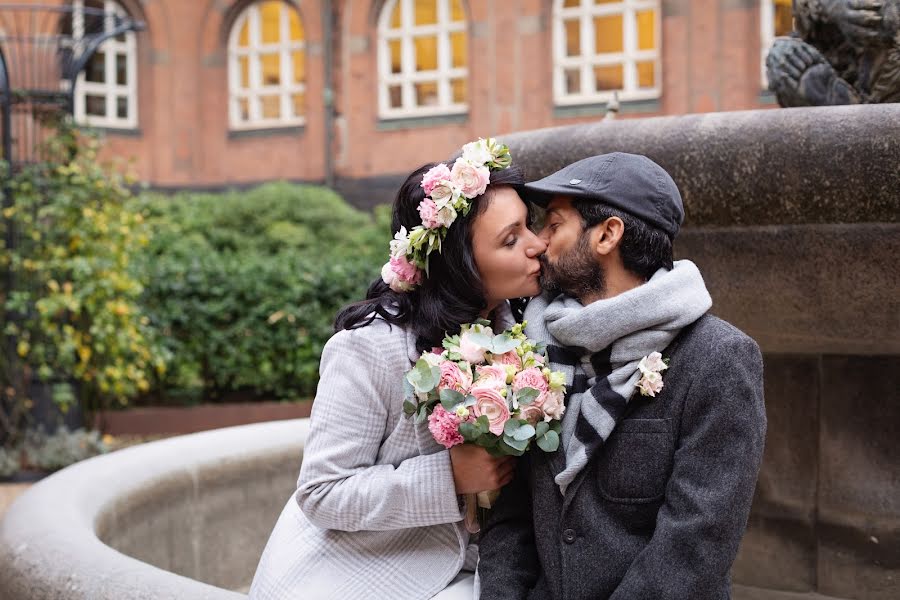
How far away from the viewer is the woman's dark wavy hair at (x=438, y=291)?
1.97 metres

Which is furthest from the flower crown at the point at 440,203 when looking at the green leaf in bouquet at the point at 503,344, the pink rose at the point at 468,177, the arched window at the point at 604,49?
the arched window at the point at 604,49

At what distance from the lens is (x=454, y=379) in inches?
71.9

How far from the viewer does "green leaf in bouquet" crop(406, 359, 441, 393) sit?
183 centimetres

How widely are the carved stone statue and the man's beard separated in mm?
1561

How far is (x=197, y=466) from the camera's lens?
358cm

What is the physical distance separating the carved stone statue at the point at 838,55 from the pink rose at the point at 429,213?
1.68 m

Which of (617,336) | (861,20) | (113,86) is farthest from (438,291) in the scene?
(113,86)

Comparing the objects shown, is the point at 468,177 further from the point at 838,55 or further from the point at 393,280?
the point at 838,55

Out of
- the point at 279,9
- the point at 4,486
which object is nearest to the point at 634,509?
the point at 4,486

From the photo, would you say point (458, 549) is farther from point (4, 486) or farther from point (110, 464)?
point (4, 486)

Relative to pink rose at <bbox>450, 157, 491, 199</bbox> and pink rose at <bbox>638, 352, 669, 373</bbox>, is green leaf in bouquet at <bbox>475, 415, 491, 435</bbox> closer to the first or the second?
pink rose at <bbox>638, 352, 669, 373</bbox>

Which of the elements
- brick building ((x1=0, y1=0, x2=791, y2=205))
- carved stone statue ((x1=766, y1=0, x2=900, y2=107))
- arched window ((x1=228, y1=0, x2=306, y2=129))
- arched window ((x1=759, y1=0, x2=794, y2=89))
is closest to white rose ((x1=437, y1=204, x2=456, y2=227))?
carved stone statue ((x1=766, y1=0, x2=900, y2=107))

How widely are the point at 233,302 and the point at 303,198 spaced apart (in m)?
5.92

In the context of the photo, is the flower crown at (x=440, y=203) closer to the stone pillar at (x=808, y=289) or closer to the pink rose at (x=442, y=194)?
the pink rose at (x=442, y=194)
